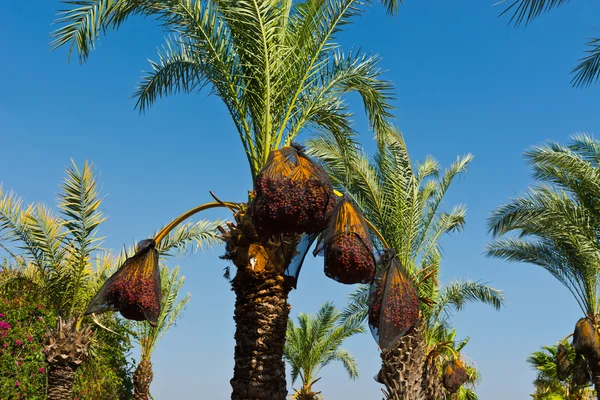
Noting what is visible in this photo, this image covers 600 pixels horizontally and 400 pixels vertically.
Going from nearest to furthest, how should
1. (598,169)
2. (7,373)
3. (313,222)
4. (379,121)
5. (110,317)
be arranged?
(313,222) → (379,121) → (598,169) → (7,373) → (110,317)

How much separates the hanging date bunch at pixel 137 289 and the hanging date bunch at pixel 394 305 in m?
2.36

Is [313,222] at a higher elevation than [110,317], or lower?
lower

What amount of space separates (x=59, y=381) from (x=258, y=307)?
7.53 m

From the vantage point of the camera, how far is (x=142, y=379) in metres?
22.4

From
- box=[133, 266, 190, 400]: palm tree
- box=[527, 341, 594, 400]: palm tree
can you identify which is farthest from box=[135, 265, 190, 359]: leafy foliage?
box=[527, 341, 594, 400]: palm tree

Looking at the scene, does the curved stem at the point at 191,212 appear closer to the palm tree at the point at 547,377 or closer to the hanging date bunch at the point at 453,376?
the hanging date bunch at the point at 453,376

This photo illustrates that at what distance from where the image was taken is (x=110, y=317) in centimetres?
2045

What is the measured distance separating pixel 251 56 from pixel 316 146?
6.03 meters

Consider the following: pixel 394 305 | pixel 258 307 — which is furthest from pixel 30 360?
pixel 394 305

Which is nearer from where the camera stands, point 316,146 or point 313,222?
point 313,222

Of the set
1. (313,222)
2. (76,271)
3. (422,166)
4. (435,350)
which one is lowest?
(313,222)

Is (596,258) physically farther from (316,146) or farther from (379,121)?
(379,121)

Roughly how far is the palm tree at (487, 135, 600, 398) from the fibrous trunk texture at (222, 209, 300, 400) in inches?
325

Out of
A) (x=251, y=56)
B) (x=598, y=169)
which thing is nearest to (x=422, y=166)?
(x=598, y=169)
